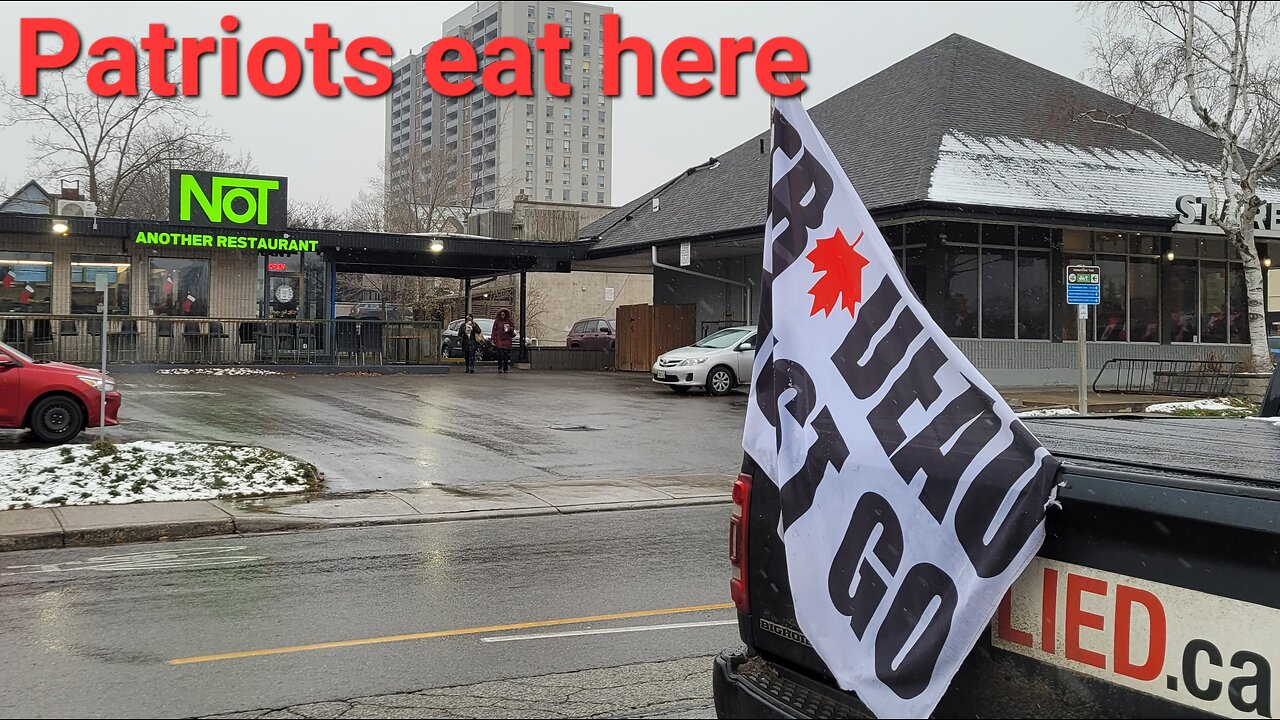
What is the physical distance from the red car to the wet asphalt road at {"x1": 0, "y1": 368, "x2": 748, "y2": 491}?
0.40 meters

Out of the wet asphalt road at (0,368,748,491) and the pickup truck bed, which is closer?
the pickup truck bed

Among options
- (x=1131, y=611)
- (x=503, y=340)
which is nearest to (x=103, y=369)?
(x=1131, y=611)

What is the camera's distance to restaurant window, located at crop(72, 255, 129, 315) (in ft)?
93.9

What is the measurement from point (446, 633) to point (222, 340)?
1009 inches

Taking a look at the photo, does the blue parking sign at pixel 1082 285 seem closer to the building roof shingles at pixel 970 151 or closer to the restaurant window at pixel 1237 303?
the building roof shingles at pixel 970 151

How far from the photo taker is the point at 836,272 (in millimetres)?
2988

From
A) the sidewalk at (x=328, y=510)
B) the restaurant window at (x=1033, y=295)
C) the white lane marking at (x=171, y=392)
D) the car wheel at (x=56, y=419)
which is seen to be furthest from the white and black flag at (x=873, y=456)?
the restaurant window at (x=1033, y=295)

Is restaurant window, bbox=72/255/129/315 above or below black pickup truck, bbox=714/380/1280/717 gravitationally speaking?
above

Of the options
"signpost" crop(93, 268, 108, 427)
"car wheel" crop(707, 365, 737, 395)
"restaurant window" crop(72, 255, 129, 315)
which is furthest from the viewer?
"restaurant window" crop(72, 255, 129, 315)

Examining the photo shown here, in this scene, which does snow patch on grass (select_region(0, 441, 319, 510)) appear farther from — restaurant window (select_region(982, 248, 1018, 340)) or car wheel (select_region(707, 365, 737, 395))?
restaurant window (select_region(982, 248, 1018, 340))

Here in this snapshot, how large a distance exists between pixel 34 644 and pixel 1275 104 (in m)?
26.1

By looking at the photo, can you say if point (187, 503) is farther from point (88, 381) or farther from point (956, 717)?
point (956, 717)

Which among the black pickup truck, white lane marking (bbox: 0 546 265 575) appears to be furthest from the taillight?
white lane marking (bbox: 0 546 265 575)

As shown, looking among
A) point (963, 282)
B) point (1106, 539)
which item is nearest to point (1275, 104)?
point (963, 282)
